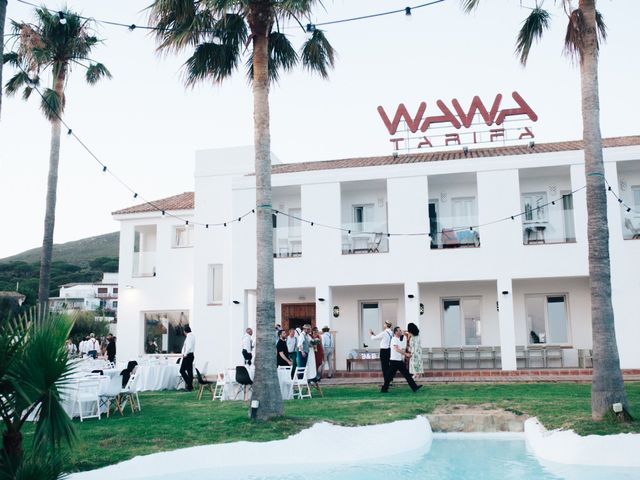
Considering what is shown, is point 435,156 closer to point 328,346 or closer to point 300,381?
point 328,346

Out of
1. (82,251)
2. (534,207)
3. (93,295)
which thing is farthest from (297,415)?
(82,251)

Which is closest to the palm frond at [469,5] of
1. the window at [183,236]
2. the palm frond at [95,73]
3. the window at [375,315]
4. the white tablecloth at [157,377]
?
the white tablecloth at [157,377]

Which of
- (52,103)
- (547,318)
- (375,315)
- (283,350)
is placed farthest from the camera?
(375,315)

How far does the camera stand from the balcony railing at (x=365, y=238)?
20844mm

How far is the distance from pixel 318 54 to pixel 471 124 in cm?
1049

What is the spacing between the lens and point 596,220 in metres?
10.5

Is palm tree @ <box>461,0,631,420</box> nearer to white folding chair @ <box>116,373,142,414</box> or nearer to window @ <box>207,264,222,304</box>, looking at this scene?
white folding chair @ <box>116,373,142,414</box>

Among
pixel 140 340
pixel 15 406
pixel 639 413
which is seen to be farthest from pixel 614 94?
pixel 140 340

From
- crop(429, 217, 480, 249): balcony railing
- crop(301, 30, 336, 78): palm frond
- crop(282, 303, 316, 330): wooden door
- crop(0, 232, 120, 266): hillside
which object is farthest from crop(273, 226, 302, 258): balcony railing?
crop(0, 232, 120, 266): hillside

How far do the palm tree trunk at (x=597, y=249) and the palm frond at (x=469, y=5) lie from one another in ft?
5.77

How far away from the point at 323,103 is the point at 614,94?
6961 millimetres

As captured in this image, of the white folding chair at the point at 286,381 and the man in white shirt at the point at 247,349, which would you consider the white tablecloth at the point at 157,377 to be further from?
the white folding chair at the point at 286,381

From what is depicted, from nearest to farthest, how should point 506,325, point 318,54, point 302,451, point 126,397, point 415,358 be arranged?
point 302,451
point 126,397
point 318,54
point 415,358
point 506,325

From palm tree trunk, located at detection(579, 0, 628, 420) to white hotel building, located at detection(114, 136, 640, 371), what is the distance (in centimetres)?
901
